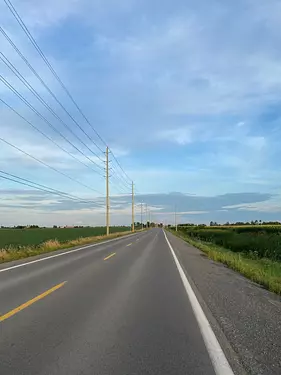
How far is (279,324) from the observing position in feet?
23.2

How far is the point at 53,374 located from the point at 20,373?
0.39 meters

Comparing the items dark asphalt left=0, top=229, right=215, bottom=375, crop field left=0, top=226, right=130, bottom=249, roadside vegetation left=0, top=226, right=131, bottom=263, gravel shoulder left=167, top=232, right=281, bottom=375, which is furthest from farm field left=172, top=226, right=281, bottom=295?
crop field left=0, top=226, right=130, bottom=249

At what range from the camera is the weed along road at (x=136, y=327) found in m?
4.93

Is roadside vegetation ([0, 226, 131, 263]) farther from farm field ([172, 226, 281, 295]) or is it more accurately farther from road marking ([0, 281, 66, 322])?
farm field ([172, 226, 281, 295])

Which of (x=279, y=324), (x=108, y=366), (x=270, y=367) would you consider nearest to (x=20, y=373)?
(x=108, y=366)

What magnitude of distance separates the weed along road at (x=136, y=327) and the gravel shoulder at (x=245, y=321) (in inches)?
0.5

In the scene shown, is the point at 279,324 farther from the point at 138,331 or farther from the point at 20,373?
the point at 20,373

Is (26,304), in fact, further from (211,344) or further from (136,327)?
(211,344)

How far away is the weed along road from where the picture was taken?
4.93m

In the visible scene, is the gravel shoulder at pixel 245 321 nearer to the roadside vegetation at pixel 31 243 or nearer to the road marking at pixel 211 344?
the road marking at pixel 211 344

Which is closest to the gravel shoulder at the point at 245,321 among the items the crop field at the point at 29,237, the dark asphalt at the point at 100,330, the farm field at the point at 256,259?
the dark asphalt at the point at 100,330

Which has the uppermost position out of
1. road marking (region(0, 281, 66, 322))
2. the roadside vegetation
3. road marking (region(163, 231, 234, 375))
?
the roadside vegetation

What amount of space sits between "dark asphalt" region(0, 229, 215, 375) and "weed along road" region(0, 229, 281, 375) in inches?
0.5

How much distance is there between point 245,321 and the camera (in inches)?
287
